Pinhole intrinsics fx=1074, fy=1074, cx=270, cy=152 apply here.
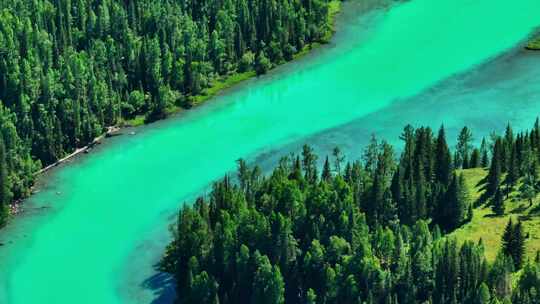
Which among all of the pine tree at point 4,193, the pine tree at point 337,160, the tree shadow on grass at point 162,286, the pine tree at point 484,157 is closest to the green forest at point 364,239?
the tree shadow on grass at point 162,286

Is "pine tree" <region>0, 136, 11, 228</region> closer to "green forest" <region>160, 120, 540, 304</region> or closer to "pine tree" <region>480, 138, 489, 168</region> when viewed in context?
"green forest" <region>160, 120, 540, 304</region>

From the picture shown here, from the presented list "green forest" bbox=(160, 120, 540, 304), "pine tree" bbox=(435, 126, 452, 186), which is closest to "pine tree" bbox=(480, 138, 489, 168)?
"green forest" bbox=(160, 120, 540, 304)

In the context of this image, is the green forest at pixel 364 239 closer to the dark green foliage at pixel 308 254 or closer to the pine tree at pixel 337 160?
the dark green foliage at pixel 308 254

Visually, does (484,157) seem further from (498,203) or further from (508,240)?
(508,240)

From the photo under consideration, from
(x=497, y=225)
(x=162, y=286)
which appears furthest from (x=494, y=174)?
(x=162, y=286)

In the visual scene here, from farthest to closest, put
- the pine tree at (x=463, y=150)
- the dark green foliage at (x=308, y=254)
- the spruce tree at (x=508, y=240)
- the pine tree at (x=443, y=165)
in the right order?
the pine tree at (x=463, y=150) → the pine tree at (x=443, y=165) → the spruce tree at (x=508, y=240) → the dark green foliage at (x=308, y=254)
